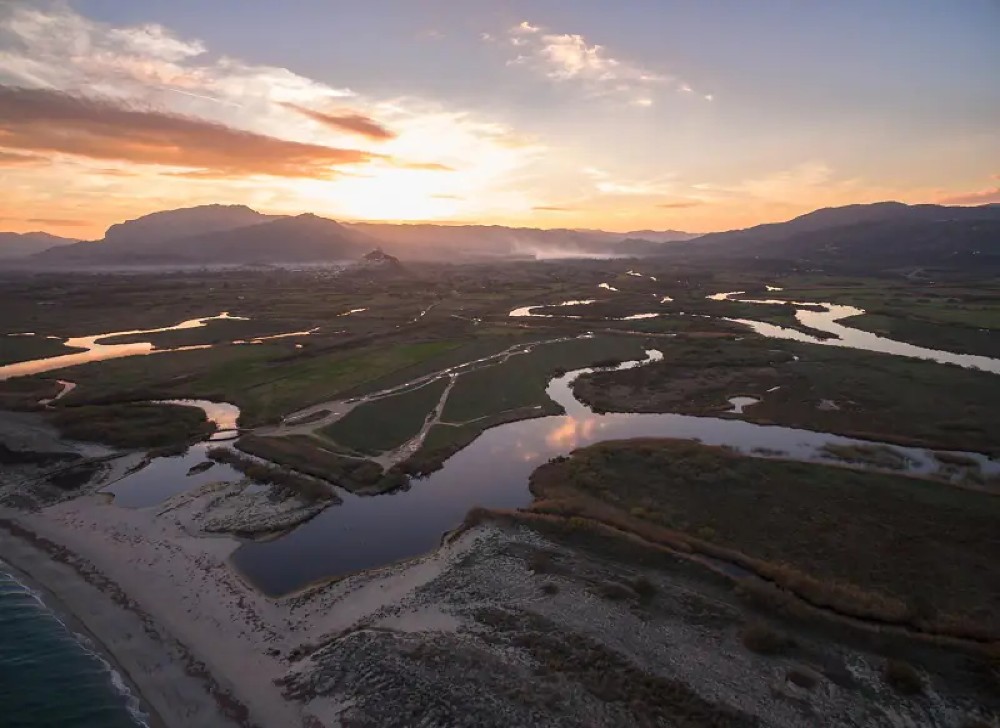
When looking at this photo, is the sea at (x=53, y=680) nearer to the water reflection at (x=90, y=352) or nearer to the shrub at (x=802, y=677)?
the shrub at (x=802, y=677)

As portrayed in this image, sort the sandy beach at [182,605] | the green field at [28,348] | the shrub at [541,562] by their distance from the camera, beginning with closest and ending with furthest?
the sandy beach at [182,605] < the shrub at [541,562] < the green field at [28,348]

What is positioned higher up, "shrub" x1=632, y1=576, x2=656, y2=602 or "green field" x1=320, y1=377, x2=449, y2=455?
"green field" x1=320, y1=377, x2=449, y2=455

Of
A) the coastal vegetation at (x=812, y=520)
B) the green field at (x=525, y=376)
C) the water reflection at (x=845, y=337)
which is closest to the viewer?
the coastal vegetation at (x=812, y=520)

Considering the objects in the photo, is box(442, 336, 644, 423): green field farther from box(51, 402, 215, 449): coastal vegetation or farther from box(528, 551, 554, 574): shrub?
box(528, 551, 554, 574): shrub

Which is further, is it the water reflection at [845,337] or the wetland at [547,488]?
the water reflection at [845,337]

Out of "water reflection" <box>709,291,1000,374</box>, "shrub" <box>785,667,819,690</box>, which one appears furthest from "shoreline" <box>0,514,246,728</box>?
"water reflection" <box>709,291,1000,374</box>

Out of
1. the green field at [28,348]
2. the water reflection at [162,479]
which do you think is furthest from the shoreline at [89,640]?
the green field at [28,348]
